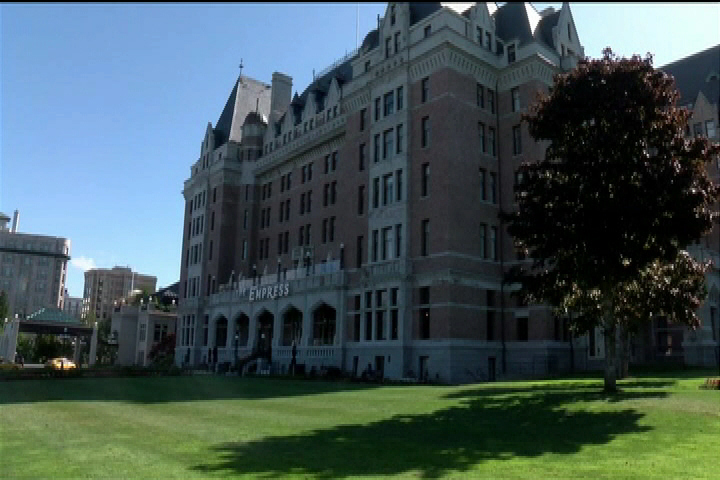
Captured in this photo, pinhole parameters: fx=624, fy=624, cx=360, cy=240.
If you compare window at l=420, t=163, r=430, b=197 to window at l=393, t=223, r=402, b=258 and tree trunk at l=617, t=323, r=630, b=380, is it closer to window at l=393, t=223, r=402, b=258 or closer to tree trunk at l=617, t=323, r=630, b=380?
window at l=393, t=223, r=402, b=258

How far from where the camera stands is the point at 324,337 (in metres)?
51.5

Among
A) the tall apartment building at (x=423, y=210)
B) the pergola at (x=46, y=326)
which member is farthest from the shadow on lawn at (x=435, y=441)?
the pergola at (x=46, y=326)

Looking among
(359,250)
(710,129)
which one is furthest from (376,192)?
(710,129)

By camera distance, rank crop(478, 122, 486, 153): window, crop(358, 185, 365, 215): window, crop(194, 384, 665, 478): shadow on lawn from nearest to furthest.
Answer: crop(194, 384, 665, 478): shadow on lawn
crop(478, 122, 486, 153): window
crop(358, 185, 365, 215): window

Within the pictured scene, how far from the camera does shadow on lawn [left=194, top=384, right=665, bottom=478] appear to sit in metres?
11.0

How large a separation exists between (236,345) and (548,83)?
34.3 meters

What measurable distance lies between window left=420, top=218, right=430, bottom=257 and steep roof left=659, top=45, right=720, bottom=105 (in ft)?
102

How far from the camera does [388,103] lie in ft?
156

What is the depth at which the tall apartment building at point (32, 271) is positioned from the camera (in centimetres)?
7512

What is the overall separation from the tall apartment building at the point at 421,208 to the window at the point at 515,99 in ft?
0.32

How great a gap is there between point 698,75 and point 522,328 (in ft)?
113

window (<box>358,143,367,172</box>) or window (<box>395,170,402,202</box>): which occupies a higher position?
window (<box>358,143,367,172</box>)

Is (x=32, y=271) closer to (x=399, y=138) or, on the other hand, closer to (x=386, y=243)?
(x=386, y=243)

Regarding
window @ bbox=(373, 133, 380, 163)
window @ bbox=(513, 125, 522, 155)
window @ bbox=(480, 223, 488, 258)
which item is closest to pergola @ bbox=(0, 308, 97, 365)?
window @ bbox=(373, 133, 380, 163)
